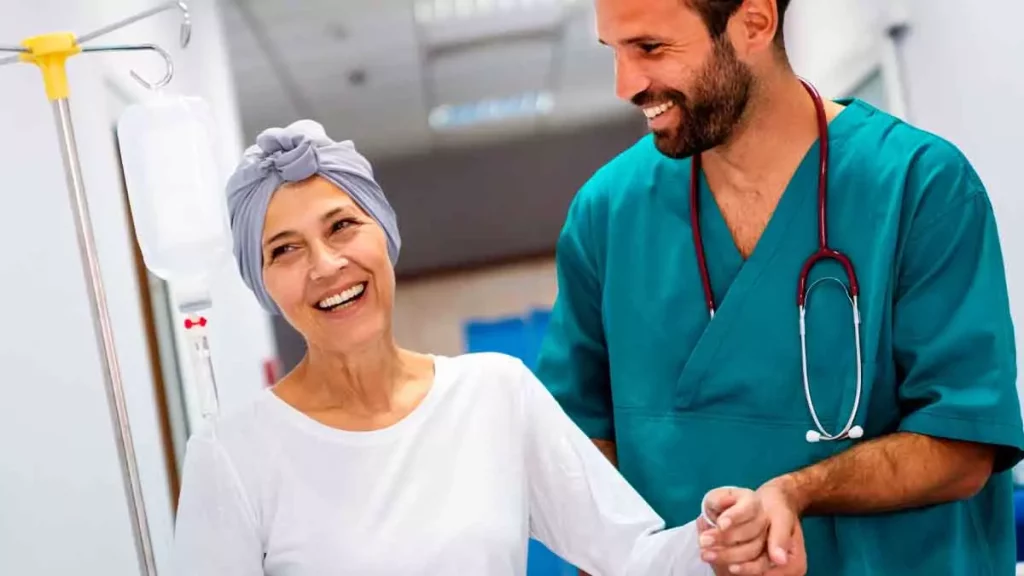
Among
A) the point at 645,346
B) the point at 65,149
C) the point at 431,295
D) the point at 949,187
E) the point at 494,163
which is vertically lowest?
the point at 431,295

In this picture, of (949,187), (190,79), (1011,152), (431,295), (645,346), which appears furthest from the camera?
(431,295)

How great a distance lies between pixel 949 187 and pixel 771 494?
1.46 feet

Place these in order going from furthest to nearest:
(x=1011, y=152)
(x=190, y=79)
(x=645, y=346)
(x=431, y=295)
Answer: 1. (x=431, y=295)
2. (x=190, y=79)
3. (x=1011, y=152)
4. (x=645, y=346)

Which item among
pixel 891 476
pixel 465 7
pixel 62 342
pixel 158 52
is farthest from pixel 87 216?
pixel 465 7

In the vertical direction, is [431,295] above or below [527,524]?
below

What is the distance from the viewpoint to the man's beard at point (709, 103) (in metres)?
A: 1.36

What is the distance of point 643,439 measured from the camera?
1.49 m

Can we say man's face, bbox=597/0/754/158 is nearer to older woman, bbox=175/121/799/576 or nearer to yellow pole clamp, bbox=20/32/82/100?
older woman, bbox=175/121/799/576

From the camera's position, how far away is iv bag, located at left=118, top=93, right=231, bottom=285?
135cm

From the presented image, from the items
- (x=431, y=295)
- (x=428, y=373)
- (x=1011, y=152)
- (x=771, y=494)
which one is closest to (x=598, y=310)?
(x=428, y=373)

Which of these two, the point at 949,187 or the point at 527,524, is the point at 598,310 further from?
the point at 949,187

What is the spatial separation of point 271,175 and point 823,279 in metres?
0.68

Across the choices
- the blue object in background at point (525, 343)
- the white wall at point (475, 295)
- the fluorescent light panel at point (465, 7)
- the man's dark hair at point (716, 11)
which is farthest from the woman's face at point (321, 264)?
the white wall at point (475, 295)

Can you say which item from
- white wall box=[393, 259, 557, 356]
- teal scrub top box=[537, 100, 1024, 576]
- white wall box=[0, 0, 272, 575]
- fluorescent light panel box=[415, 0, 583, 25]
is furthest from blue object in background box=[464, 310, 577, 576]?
teal scrub top box=[537, 100, 1024, 576]
